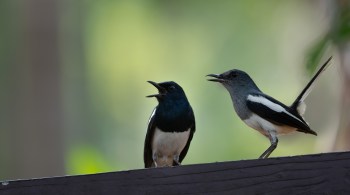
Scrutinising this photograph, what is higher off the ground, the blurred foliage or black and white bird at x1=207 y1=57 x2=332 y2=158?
the blurred foliage

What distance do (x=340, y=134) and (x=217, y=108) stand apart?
31.6 feet

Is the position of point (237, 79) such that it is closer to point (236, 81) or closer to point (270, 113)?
point (236, 81)

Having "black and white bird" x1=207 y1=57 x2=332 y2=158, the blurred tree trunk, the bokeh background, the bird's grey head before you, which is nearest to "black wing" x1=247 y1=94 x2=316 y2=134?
"black and white bird" x1=207 y1=57 x2=332 y2=158

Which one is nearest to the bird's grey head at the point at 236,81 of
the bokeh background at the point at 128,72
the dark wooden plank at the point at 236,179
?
the dark wooden plank at the point at 236,179

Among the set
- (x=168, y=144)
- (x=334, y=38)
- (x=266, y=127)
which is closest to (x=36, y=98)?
(x=168, y=144)

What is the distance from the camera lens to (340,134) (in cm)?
746

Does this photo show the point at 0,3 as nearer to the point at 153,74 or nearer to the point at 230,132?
the point at 153,74

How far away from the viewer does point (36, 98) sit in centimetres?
990

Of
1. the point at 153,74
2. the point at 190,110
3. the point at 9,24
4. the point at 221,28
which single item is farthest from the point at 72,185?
the point at 221,28

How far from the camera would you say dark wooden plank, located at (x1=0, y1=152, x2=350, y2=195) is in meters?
3.07

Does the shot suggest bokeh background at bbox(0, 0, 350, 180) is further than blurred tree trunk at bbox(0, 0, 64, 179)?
Yes

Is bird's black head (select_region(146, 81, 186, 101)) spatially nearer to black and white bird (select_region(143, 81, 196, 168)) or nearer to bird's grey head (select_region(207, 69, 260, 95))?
black and white bird (select_region(143, 81, 196, 168))

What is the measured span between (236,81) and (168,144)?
1.80ft

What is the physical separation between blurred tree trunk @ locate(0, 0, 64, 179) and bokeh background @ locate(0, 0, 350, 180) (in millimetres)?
15
